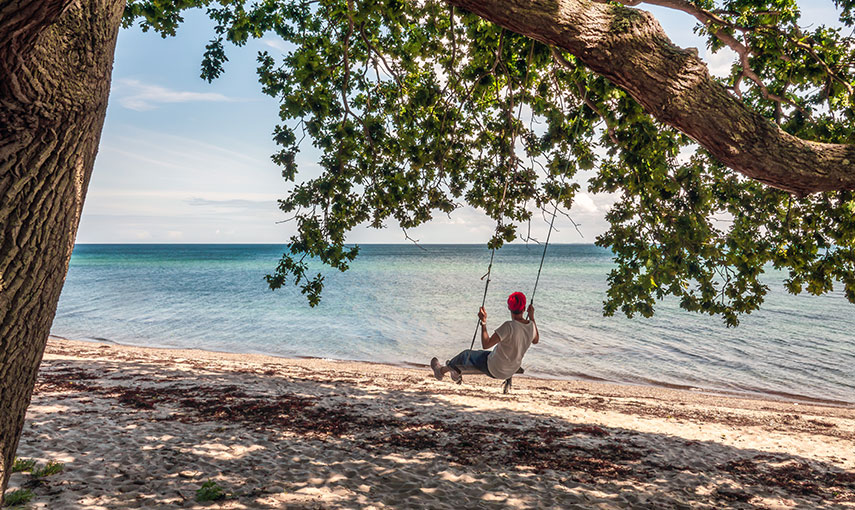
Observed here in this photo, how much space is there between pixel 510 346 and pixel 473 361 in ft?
2.64

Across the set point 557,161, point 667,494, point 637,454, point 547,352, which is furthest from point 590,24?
point 547,352

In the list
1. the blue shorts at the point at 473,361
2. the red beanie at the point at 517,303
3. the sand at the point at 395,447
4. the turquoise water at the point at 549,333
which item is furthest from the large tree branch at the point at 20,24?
the turquoise water at the point at 549,333

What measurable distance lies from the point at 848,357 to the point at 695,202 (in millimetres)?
18909

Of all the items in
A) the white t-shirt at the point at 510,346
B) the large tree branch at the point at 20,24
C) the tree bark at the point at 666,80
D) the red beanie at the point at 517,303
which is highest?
the tree bark at the point at 666,80

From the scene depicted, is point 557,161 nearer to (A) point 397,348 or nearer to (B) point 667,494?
(B) point 667,494

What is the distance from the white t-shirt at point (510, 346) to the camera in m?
6.78

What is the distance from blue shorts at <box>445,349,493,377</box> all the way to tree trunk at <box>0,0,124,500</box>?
5.65 meters

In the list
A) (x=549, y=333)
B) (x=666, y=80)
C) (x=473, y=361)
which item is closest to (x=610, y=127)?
(x=666, y=80)

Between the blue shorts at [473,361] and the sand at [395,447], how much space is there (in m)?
1.02

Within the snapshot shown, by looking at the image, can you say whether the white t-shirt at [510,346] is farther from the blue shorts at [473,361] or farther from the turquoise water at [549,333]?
the turquoise water at [549,333]

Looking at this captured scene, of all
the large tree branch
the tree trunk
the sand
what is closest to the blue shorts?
the sand

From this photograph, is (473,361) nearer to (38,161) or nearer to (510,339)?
(510,339)

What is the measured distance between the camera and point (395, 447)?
21.5ft

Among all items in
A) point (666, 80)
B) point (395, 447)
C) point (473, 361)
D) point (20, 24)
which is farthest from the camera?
point (473, 361)
